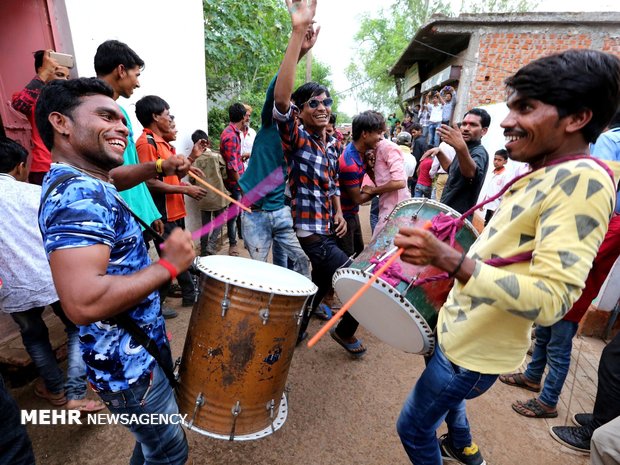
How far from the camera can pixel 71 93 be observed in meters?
1.30

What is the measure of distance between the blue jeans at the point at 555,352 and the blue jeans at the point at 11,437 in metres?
3.12

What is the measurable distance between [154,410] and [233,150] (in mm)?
4416

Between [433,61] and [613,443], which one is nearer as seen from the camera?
[613,443]

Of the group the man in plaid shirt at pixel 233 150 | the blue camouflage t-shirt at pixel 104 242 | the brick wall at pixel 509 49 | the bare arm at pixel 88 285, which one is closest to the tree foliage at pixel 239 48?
the man in plaid shirt at pixel 233 150

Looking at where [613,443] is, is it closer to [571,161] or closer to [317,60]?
[571,161]

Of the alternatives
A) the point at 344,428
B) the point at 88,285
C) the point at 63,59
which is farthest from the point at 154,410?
the point at 63,59

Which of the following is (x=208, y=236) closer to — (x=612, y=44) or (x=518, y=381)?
(x=518, y=381)

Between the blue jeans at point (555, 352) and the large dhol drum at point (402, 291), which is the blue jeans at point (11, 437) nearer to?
the large dhol drum at point (402, 291)

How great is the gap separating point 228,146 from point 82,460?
421 centimetres

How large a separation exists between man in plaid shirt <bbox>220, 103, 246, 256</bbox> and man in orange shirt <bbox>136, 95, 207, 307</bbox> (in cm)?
143

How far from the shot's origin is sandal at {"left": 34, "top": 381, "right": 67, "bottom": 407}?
7.93 ft

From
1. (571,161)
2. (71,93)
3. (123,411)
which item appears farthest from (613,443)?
(71,93)

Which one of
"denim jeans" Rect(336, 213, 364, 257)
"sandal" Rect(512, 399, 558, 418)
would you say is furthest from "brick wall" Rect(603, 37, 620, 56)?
"sandal" Rect(512, 399, 558, 418)

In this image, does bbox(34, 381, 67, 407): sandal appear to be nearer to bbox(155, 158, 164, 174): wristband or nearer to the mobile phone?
bbox(155, 158, 164, 174): wristband
